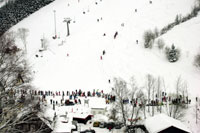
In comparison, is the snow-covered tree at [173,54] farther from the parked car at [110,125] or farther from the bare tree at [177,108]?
the parked car at [110,125]

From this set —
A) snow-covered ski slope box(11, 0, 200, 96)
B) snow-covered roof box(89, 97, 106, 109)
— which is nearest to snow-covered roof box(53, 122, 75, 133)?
snow-covered roof box(89, 97, 106, 109)

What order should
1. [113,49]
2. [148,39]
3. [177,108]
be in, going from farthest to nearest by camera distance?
[113,49]
[148,39]
[177,108]

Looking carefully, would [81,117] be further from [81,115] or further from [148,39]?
[148,39]

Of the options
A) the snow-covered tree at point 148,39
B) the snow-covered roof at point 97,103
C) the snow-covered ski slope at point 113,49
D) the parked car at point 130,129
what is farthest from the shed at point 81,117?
the snow-covered tree at point 148,39

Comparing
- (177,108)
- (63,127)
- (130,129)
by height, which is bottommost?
(130,129)

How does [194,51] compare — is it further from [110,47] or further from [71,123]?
[71,123]

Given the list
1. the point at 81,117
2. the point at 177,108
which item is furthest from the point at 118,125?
the point at 177,108
